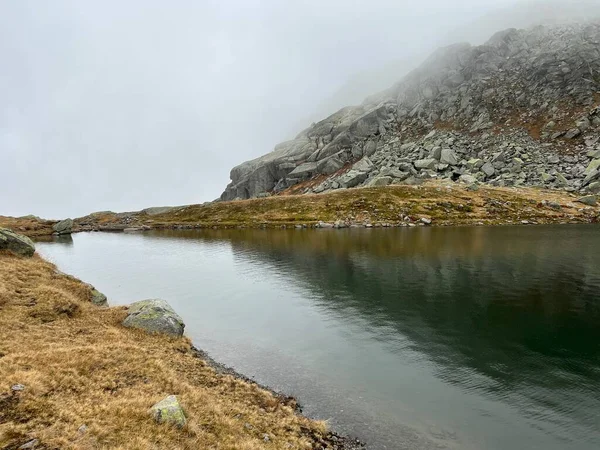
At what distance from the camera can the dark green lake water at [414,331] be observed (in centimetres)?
2188

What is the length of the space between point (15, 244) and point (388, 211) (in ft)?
372

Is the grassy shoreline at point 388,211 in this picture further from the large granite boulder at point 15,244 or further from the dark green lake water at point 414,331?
the large granite boulder at point 15,244

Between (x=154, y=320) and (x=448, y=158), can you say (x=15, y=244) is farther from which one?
(x=448, y=158)

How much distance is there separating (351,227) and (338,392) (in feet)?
351

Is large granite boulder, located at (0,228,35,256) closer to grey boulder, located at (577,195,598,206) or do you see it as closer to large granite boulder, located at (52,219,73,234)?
large granite boulder, located at (52,219,73,234)

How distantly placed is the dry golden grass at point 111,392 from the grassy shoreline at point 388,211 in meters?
109

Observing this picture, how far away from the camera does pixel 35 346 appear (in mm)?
23406

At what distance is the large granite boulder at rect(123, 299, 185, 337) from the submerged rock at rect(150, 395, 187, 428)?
16.1 metres

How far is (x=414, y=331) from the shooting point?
36.0 metres

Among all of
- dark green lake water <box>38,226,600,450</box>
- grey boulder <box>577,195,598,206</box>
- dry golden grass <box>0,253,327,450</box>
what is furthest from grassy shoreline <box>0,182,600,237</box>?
dry golden grass <box>0,253,327,450</box>

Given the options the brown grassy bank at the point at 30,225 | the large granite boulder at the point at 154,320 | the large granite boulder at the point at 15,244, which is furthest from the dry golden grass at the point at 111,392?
the brown grassy bank at the point at 30,225

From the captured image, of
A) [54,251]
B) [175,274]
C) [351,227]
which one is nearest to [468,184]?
[351,227]

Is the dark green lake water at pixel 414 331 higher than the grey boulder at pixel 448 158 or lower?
lower

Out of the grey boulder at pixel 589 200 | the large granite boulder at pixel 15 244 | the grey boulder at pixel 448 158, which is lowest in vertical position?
the grey boulder at pixel 589 200
